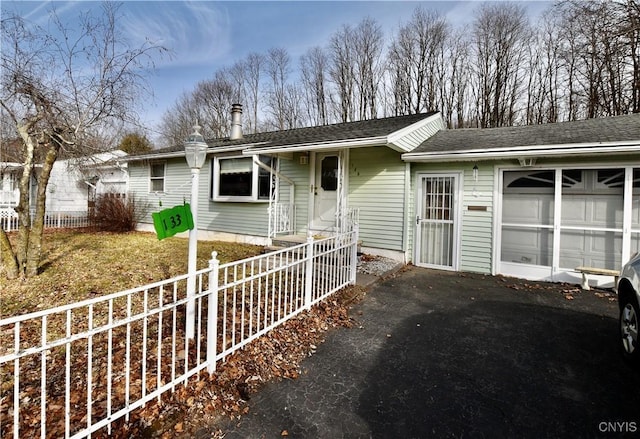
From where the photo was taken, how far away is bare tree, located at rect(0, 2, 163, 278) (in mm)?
5578

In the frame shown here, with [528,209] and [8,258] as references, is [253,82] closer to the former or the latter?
[8,258]

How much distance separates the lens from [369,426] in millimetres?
2271

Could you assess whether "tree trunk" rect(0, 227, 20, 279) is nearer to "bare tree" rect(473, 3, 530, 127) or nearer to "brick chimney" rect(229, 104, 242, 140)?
"brick chimney" rect(229, 104, 242, 140)

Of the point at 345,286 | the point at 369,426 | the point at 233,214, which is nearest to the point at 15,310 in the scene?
the point at 345,286

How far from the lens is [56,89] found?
594 cm

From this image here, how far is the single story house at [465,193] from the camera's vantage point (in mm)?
5852

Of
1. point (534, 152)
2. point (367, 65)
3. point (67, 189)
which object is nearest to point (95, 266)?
point (534, 152)

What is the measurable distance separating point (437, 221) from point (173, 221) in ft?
20.0

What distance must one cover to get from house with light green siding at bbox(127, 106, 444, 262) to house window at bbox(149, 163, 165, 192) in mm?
756

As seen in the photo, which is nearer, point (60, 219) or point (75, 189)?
point (60, 219)

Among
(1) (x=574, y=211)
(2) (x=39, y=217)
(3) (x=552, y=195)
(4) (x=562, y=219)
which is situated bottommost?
(2) (x=39, y=217)

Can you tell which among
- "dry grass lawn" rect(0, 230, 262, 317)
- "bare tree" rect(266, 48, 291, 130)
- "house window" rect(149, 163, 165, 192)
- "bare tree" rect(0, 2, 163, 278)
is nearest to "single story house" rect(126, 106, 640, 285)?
"dry grass lawn" rect(0, 230, 262, 317)

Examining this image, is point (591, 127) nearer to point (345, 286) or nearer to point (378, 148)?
point (378, 148)

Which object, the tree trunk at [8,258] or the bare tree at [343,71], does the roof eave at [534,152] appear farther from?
the bare tree at [343,71]
